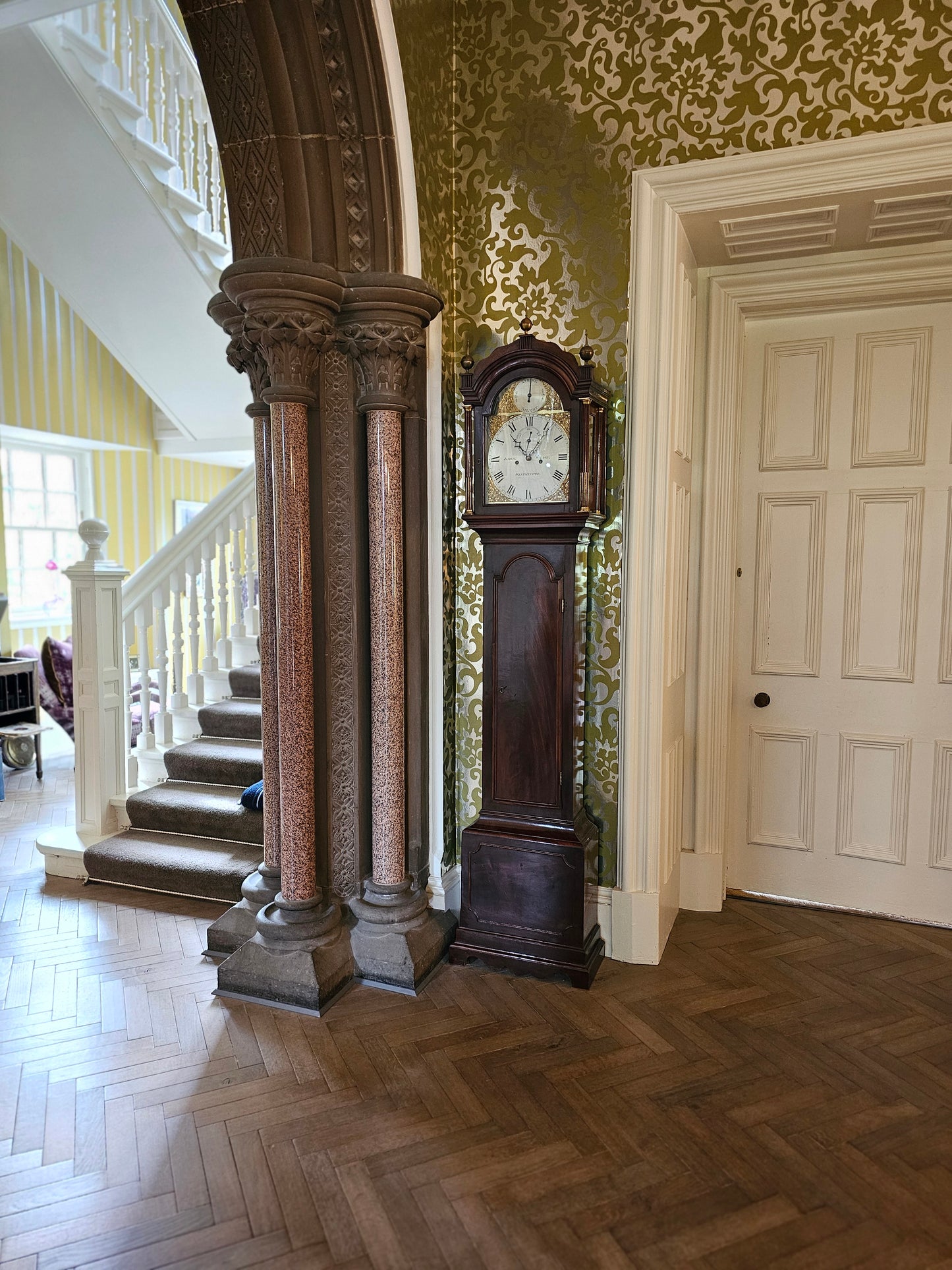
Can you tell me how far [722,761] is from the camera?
3.38 metres

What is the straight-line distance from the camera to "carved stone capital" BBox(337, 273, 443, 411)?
8.78ft

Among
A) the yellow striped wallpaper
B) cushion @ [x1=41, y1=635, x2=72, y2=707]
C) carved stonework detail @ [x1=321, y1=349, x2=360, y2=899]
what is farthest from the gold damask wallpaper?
the yellow striped wallpaper

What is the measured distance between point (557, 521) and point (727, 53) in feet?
5.14

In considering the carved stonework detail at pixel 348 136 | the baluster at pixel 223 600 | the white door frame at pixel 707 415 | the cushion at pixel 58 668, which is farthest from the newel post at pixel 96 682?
the white door frame at pixel 707 415

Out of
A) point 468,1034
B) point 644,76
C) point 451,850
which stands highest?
point 644,76

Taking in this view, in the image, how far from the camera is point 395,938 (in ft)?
9.25

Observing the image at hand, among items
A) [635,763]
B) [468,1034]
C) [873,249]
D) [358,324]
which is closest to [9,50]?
[358,324]

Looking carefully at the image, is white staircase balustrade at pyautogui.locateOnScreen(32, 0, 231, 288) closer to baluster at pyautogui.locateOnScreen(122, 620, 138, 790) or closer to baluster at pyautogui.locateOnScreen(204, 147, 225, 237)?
baluster at pyautogui.locateOnScreen(204, 147, 225, 237)

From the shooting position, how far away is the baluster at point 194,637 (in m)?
4.33

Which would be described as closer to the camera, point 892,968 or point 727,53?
point 727,53

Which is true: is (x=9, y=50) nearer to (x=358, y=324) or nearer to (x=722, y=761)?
(x=358, y=324)

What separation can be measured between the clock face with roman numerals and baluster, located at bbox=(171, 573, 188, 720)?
224 cm

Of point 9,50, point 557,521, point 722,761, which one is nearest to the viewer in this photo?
point 557,521

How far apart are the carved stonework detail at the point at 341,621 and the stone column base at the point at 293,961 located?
17cm
